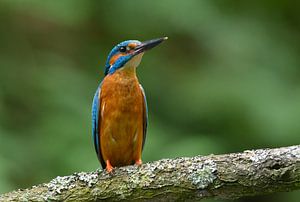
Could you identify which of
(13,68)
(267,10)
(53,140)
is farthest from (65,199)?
(267,10)

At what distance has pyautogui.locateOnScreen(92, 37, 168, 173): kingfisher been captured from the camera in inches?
205

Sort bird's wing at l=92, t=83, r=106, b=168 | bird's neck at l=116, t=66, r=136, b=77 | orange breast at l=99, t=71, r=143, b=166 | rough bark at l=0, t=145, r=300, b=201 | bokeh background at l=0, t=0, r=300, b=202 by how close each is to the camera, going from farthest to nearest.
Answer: bokeh background at l=0, t=0, r=300, b=202, bird's neck at l=116, t=66, r=136, b=77, bird's wing at l=92, t=83, r=106, b=168, orange breast at l=99, t=71, r=143, b=166, rough bark at l=0, t=145, r=300, b=201

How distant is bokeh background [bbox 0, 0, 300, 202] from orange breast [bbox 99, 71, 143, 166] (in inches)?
22.8

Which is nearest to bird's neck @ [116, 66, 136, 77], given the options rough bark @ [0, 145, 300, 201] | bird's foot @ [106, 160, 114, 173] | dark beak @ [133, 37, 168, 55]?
dark beak @ [133, 37, 168, 55]

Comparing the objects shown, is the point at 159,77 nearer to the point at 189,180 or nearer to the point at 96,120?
the point at 96,120

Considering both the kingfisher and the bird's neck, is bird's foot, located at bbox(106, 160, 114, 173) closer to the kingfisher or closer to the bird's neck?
the kingfisher

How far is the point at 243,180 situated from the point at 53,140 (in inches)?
116

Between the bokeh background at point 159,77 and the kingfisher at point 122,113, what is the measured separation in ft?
1.88

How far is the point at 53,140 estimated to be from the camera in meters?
6.27

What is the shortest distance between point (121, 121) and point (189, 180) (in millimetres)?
1459

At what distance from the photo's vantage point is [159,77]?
7.60m

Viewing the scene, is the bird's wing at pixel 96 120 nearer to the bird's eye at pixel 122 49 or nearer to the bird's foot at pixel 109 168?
the bird's foot at pixel 109 168

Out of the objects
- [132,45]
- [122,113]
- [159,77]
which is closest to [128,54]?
[132,45]

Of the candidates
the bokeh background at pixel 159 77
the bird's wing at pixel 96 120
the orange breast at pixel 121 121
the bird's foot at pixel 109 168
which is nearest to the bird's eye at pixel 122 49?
the orange breast at pixel 121 121
